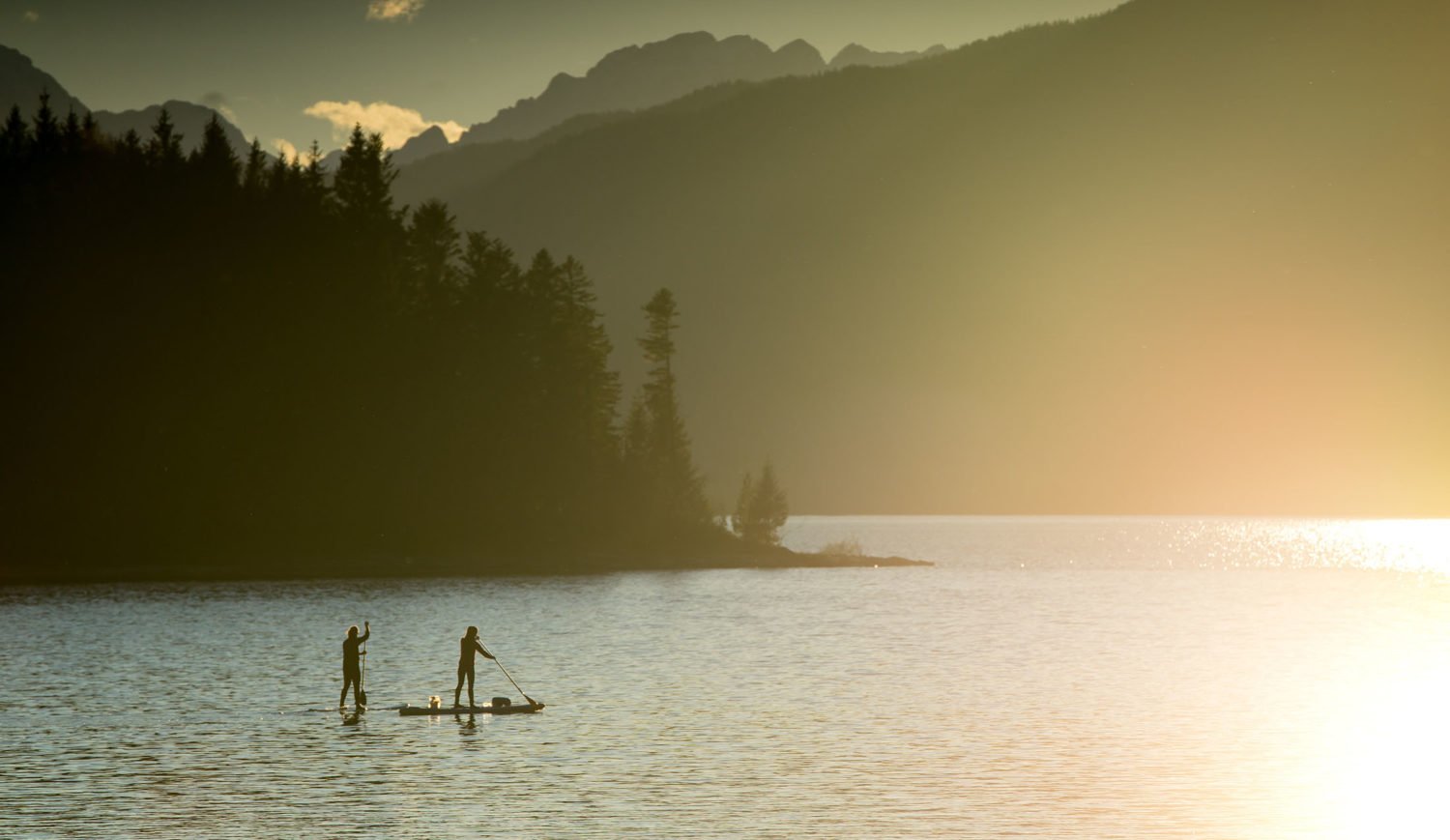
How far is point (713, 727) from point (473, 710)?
25.7 feet

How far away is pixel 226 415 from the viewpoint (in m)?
127

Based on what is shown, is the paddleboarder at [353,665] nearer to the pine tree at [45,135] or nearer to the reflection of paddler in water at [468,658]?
the reflection of paddler in water at [468,658]

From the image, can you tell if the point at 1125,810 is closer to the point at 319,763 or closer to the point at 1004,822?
the point at 1004,822

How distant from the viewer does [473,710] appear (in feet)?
167

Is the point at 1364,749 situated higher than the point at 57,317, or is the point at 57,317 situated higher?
the point at 57,317

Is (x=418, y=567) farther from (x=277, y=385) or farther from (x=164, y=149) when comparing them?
(x=164, y=149)

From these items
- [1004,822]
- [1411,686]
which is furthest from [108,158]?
[1004,822]

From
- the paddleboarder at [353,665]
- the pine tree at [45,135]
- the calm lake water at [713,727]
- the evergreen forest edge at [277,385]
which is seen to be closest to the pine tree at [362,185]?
the evergreen forest edge at [277,385]

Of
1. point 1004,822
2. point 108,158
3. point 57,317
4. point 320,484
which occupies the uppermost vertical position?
point 108,158

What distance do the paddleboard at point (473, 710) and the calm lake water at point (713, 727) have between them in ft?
1.23

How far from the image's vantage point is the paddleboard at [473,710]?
51231 mm

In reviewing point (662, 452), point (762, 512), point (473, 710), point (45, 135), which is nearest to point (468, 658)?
point (473, 710)

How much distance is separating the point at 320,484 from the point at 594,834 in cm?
10367

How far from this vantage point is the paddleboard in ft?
168
